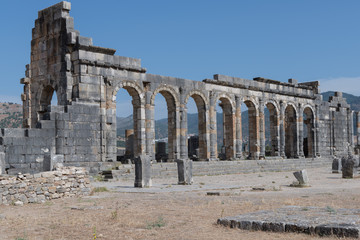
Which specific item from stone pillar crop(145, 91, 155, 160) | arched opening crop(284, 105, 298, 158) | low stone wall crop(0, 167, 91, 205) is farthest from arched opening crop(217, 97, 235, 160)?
low stone wall crop(0, 167, 91, 205)

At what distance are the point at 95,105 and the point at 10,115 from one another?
75120 millimetres

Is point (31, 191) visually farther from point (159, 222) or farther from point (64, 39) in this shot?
point (64, 39)

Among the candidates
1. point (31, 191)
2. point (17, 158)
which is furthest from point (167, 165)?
point (31, 191)

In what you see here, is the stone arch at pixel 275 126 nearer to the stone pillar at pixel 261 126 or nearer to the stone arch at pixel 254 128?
the stone pillar at pixel 261 126

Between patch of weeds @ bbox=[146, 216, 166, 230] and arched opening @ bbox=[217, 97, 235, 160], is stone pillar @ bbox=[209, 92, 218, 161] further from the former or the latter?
patch of weeds @ bbox=[146, 216, 166, 230]

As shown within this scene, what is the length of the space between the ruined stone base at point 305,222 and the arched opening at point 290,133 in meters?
26.5

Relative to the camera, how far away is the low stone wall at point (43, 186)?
11570 millimetres

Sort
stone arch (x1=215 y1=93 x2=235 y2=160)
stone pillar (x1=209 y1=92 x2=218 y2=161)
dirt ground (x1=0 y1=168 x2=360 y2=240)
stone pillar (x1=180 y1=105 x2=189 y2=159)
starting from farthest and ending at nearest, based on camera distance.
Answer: stone arch (x1=215 y1=93 x2=235 y2=160) → stone pillar (x1=209 y1=92 x2=218 y2=161) → stone pillar (x1=180 y1=105 x2=189 y2=159) → dirt ground (x1=0 y1=168 x2=360 y2=240)

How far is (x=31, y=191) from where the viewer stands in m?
12.0

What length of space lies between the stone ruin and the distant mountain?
59.3 metres

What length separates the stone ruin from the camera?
18781 millimetres

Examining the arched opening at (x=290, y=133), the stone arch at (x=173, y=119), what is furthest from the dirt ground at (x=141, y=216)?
the arched opening at (x=290, y=133)

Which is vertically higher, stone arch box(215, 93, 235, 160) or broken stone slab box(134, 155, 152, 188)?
stone arch box(215, 93, 235, 160)

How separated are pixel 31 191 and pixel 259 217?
257 inches
